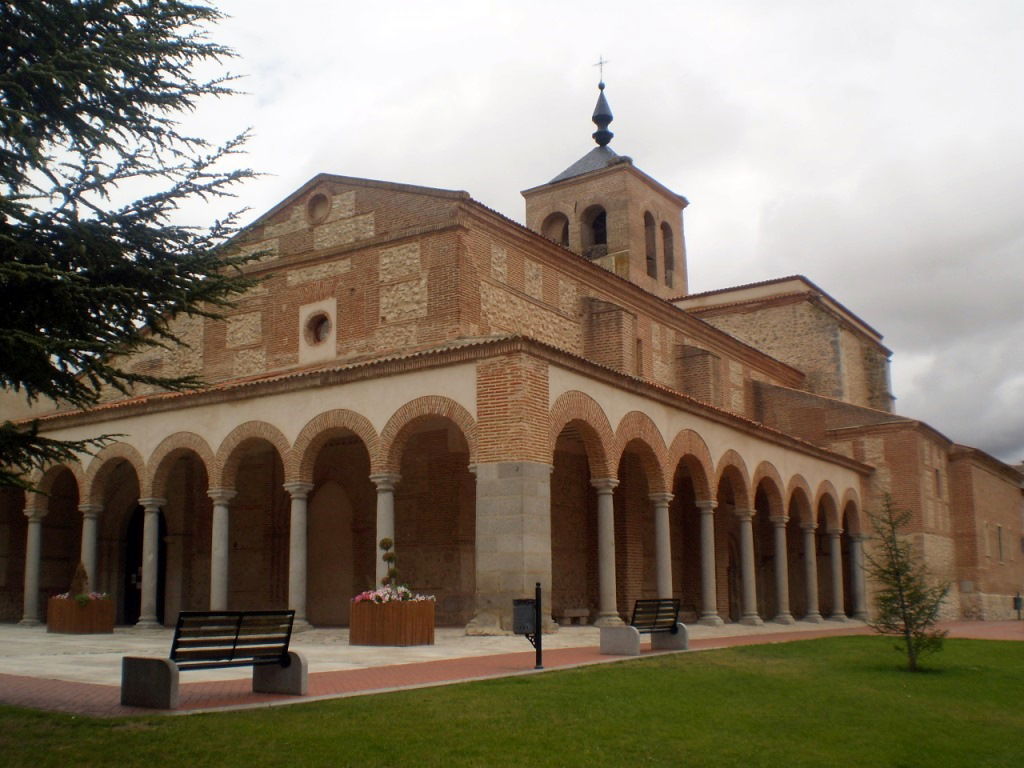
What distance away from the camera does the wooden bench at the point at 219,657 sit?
8.54m

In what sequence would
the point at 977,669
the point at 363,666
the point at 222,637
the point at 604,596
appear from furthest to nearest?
→ the point at 604,596 < the point at 977,669 < the point at 363,666 < the point at 222,637

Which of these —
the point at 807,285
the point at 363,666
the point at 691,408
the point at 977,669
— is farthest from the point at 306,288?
the point at 807,285

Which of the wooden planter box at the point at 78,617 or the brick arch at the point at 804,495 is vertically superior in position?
the brick arch at the point at 804,495

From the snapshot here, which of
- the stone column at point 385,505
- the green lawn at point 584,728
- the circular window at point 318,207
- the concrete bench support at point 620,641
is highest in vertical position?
the circular window at point 318,207

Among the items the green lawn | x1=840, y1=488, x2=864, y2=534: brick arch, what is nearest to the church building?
x1=840, y1=488, x2=864, y2=534: brick arch

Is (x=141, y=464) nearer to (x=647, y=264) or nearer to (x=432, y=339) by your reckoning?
(x=432, y=339)

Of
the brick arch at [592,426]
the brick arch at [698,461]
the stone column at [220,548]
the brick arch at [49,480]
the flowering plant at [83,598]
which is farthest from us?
the brick arch at [49,480]

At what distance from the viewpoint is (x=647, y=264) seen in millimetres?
38156

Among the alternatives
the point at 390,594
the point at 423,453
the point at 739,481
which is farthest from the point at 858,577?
the point at 390,594

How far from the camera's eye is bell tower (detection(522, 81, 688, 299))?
37.0 meters

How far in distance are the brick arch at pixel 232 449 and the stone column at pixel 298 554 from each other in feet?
3.86

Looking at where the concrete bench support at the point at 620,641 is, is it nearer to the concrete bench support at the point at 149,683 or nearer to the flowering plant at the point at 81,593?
the concrete bench support at the point at 149,683

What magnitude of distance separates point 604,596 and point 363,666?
733 cm

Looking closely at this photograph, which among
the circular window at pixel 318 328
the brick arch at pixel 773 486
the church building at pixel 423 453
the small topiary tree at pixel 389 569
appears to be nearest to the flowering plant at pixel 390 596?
the small topiary tree at pixel 389 569
